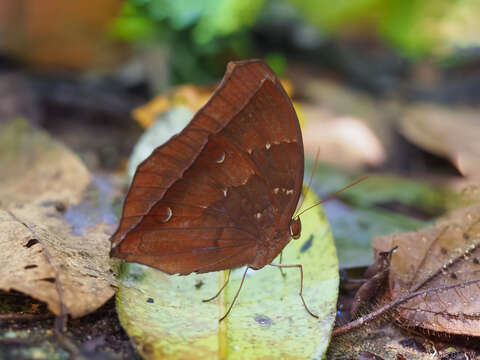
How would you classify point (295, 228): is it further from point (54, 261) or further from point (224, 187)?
point (54, 261)

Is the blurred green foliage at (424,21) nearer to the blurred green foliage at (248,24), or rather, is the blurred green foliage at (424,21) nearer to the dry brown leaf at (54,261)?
the blurred green foliage at (248,24)

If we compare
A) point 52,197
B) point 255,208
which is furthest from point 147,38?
point 255,208

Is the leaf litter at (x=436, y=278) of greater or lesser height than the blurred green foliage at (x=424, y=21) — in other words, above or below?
below

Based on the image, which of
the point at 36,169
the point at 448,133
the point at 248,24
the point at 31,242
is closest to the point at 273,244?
the point at 31,242

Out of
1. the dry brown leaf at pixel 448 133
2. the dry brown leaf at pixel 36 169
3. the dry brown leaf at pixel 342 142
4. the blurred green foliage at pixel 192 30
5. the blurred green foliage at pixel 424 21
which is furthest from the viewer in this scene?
the blurred green foliage at pixel 424 21

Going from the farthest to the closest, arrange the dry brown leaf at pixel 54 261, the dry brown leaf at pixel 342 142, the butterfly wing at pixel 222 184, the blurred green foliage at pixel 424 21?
the blurred green foliage at pixel 424 21
the dry brown leaf at pixel 342 142
the butterfly wing at pixel 222 184
the dry brown leaf at pixel 54 261

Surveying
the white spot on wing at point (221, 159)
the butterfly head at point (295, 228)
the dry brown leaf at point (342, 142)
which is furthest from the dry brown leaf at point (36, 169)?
the dry brown leaf at point (342, 142)
